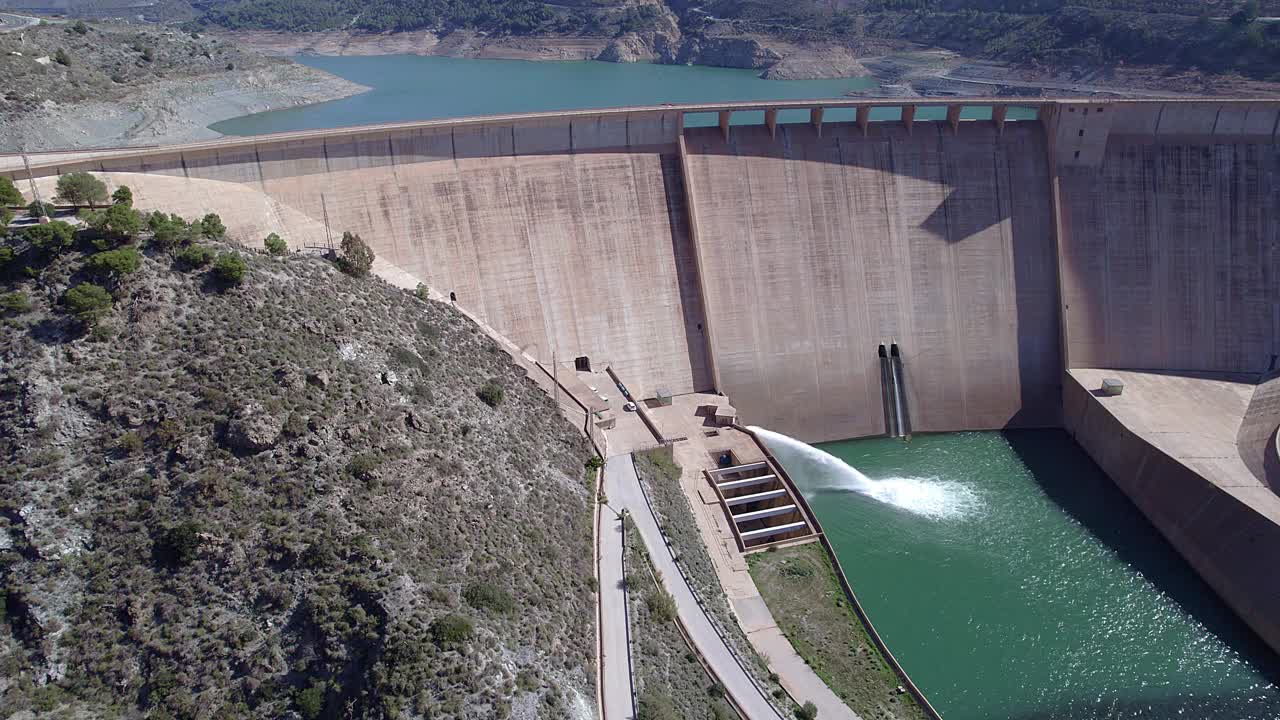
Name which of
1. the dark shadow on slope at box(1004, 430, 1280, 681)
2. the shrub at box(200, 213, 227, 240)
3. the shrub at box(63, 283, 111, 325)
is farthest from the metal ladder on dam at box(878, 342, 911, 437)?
the shrub at box(63, 283, 111, 325)

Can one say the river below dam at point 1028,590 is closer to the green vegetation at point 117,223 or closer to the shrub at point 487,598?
the shrub at point 487,598

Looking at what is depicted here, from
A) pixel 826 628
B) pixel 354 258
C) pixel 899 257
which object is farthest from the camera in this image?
pixel 899 257

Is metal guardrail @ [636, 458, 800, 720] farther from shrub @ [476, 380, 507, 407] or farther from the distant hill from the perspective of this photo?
the distant hill

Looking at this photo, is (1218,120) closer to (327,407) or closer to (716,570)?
(716,570)

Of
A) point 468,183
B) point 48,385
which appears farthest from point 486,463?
point 468,183

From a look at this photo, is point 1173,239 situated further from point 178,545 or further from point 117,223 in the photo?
point 117,223

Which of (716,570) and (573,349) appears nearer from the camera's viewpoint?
(716,570)

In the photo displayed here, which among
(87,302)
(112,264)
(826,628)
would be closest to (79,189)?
(112,264)

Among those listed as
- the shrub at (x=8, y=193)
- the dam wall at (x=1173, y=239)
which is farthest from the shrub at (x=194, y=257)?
the dam wall at (x=1173, y=239)
